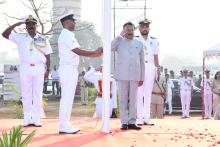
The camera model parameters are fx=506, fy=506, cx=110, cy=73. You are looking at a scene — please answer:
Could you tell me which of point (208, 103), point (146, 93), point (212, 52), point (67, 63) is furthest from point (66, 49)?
point (208, 103)

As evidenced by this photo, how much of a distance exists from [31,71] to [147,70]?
197cm

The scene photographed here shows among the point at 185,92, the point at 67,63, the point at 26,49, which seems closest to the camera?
the point at 67,63

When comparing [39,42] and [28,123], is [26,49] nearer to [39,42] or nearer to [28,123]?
[39,42]

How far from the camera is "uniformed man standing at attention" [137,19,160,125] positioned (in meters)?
8.63

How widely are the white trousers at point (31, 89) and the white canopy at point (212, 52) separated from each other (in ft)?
31.8

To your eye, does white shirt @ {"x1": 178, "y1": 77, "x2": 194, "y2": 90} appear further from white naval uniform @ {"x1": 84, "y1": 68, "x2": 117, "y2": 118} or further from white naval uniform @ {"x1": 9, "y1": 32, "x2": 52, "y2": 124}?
white naval uniform @ {"x1": 9, "y1": 32, "x2": 52, "y2": 124}

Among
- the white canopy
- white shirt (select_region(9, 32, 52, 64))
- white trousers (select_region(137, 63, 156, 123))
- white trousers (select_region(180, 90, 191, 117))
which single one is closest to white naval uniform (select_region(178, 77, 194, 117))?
white trousers (select_region(180, 90, 191, 117))

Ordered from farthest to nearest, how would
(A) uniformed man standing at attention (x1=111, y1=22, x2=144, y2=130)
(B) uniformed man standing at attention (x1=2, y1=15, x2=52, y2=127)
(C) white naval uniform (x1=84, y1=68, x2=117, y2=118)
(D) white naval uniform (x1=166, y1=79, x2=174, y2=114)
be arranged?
(D) white naval uniform (x1=166, y1=79, x2=174, y2=114) → (C) white naval uniform (x1=84, y1=68, x2=117, y2=118) → (B) uniformed man standing at attention (x1=2, y1=15, x2=52, y2=127) → (A) uniformed man standing at attention (x1=111, y1=22, x2=144, y2=130)

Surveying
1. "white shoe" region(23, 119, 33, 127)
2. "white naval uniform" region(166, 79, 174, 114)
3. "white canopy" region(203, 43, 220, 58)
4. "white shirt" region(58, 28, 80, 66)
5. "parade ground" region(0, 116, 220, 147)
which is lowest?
"parade ground" region(0, 116, 220, 147)

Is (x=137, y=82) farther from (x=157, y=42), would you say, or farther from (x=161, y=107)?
(x=161, y=107)

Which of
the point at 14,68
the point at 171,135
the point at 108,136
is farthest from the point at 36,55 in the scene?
the point at 14,68

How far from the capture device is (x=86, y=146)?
6348mm

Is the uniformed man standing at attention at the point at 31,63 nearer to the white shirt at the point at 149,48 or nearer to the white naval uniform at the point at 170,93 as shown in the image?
the white shirt at the point at 149,48

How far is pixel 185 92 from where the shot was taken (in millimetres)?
18297
